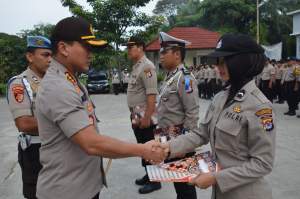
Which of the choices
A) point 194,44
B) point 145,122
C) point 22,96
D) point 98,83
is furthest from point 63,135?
point 194,44

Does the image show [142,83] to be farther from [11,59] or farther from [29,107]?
[11,59]

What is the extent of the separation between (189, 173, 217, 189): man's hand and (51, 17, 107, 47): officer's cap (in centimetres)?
95

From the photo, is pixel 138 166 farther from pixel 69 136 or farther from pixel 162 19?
pixel 162 19

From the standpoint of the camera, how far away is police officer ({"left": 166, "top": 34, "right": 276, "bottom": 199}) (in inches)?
78.1

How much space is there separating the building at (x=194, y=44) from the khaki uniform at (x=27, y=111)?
78.7 ft

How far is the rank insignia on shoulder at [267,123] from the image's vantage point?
1957 millimetres

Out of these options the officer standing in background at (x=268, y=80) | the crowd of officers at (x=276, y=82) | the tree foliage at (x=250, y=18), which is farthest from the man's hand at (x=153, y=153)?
the tree foliage at (x=250, y=18)

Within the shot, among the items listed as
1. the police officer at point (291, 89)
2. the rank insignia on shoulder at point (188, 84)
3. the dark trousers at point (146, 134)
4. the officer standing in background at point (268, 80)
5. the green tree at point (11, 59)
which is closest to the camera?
the rank insignia on shoulder at point (188, 84)

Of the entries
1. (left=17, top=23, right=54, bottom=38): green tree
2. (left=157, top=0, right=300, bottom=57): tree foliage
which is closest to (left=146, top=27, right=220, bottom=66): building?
(left=157, top=0, right=300, bottom=57): tree foliage

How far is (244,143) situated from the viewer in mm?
2057

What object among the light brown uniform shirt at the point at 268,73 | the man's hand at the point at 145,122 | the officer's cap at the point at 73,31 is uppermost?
the officer's cap at the point at 73,31

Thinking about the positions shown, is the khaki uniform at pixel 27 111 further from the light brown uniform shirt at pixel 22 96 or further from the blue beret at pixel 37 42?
the blue beret at pixel 37 42

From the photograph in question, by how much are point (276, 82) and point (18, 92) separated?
12790 millimetres

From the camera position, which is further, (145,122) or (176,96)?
(145,122)
